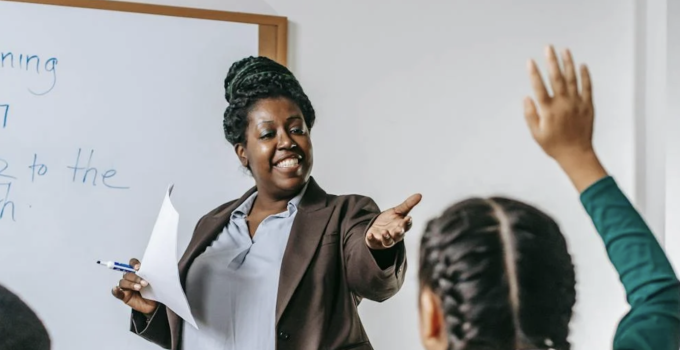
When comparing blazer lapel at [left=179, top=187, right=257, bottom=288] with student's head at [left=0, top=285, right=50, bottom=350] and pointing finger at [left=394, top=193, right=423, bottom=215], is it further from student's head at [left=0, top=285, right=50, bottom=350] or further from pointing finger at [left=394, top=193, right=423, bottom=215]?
pointing finger at [left=394, top=193, right=423, bottom=215]

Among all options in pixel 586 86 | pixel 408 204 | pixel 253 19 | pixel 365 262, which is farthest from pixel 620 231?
pixel 253 19

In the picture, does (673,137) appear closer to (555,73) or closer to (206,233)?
(206,233)

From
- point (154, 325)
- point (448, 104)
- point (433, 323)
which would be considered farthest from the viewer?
point (448, 104)

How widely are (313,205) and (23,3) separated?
799 millimetres

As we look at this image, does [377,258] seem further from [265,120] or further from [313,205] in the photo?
[265,120]

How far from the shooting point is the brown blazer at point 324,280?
4.66ft

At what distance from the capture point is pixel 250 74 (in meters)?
1.59

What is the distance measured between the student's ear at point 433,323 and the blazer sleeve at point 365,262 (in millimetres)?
457

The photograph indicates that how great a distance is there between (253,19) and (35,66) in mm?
500

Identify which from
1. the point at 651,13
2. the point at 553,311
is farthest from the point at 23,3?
the point at 651,13

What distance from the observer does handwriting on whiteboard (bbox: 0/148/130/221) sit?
1.71m

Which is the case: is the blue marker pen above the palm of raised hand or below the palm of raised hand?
below

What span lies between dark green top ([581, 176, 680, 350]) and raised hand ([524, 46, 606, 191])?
0.03 meters

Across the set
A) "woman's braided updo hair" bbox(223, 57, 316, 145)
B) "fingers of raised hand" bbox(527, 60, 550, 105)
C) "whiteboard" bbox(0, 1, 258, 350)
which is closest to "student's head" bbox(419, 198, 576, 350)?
"fingers of raised hand" bbox(527, 60, 550, 105)
